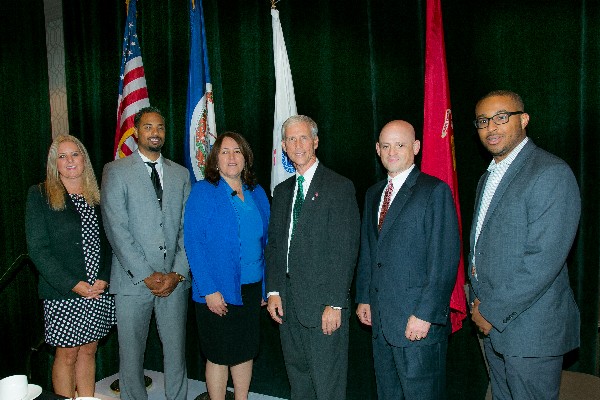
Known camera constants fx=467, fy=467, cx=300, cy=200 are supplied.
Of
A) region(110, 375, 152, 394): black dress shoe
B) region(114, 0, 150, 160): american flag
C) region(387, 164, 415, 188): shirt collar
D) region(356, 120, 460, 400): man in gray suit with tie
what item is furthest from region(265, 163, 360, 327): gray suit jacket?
region(110, 375, 152, 394): black dress shoe

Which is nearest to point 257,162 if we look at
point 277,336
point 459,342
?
point 277,336

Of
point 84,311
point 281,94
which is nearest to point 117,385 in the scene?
point 84,311

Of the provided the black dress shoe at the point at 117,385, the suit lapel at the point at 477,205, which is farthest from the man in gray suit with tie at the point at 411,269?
the black dress shoe at the point at 117,385

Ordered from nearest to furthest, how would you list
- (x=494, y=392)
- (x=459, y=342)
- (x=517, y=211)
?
(x=517, y=211) < (x=494, y=392) < (x=459, y=342)

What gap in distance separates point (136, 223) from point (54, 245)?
479 mm

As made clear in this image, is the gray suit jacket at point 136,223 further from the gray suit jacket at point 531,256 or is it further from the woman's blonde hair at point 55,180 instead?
the gray suit jacket at point 531,256

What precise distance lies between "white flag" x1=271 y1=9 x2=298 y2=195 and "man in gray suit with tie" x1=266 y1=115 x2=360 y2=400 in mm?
569

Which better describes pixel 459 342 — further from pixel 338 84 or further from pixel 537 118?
pixel 338 84

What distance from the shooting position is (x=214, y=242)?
2.65 m

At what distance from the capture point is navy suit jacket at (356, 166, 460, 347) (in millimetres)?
2105

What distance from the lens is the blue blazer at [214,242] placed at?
2641mm

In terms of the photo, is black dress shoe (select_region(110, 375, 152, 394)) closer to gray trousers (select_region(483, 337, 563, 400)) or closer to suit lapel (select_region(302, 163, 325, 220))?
suit lapel (select_region(302, 163, 325, 220))

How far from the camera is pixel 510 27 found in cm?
266

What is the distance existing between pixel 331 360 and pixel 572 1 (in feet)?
7.61
